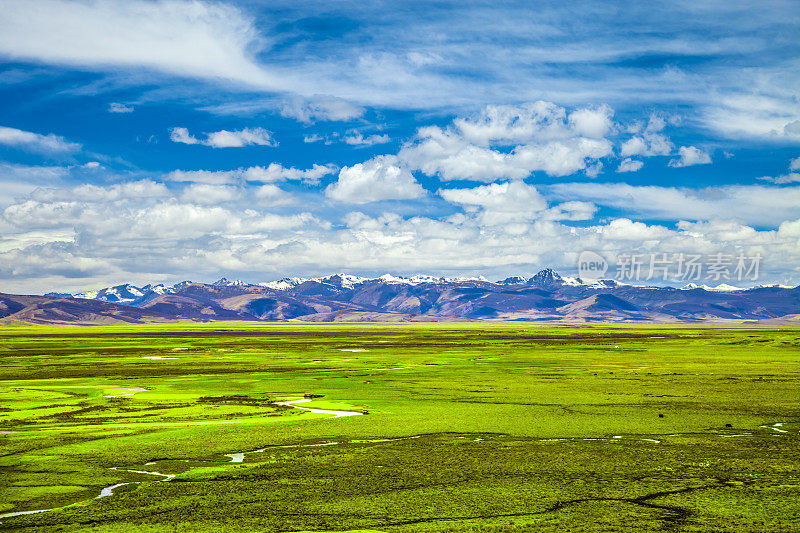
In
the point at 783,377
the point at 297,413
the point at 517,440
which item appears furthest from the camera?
the point at 783,377

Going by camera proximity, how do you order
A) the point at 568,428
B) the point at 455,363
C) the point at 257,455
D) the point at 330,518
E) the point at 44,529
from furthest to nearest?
the point at 455,363 < the point at 568,428 < the point at 257,455 < the point at 330,518 < the point at 44,529

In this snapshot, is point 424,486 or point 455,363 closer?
point 424,486

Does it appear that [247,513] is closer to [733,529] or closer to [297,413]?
[733,529]

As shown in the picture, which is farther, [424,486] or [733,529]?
[424,486]

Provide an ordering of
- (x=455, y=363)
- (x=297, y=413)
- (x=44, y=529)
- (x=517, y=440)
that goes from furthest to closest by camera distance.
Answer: (x=455, y=363)
(x=297, y=413)
(x=517, y=440)
(x=44, y=529)

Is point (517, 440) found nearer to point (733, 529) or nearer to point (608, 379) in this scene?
point (733, 529)

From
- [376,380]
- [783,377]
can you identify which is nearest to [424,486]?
[376,380]

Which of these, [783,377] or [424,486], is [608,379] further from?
[424,486]

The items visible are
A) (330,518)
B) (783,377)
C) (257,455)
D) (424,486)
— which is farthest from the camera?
(783,377)

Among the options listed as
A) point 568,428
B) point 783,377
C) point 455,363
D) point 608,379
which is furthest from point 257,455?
point 455,363
